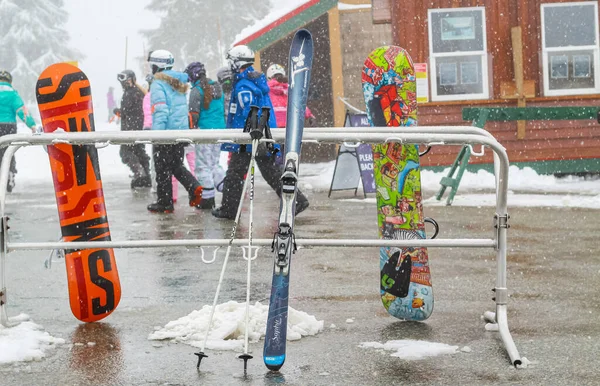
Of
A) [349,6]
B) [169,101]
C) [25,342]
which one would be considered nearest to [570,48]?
[349,6]

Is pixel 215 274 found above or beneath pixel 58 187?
beneath

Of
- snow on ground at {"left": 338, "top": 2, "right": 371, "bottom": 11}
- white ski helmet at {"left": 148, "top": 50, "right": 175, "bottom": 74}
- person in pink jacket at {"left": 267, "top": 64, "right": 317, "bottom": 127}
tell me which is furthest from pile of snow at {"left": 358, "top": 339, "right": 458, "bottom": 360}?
snow on ground at {"left": 338, "top": 2, "right": 371, "bottom": 11}

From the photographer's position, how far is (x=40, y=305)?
611cm

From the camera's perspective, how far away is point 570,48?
1733 cm

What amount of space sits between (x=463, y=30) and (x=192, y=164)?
18.2ft

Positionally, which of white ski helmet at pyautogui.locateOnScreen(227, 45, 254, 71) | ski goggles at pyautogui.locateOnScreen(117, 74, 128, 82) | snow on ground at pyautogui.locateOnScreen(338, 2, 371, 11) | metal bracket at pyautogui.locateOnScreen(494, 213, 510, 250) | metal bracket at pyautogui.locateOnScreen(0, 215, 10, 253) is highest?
snow on ground at pyautogui.locateOnScreen(338, 2, 371, 11)

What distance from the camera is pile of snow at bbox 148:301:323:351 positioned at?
16.4 ft

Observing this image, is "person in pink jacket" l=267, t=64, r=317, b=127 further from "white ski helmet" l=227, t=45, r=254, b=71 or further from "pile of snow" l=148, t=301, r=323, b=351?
"pile of snow" l=148, t=301, r=323, b=351

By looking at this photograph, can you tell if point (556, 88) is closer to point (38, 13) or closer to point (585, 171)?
point (585, 171)

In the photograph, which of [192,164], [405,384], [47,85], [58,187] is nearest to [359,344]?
[405,384]

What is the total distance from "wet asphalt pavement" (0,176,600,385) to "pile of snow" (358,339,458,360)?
0.08m

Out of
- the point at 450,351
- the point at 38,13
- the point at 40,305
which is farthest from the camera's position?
the point at 38,13

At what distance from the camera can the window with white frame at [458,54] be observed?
17.2 metres

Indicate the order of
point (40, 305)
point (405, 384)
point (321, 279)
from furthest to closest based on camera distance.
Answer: point (321, 279), point (40, 305), point (405, 384)
